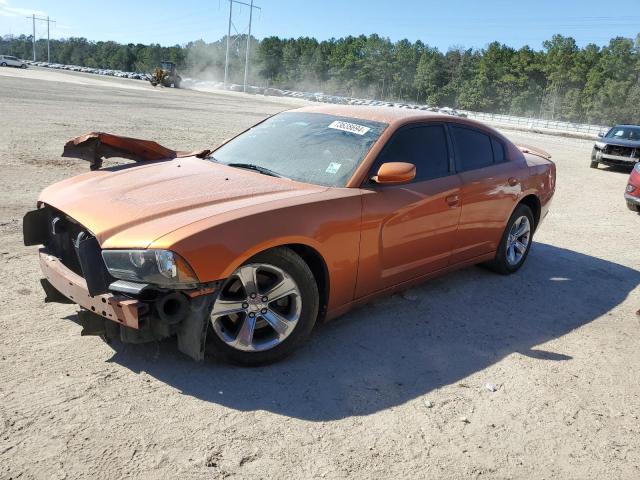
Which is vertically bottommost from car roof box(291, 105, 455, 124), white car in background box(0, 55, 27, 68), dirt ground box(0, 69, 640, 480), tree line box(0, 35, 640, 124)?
dirt ground box(0, 69, 640, 480)

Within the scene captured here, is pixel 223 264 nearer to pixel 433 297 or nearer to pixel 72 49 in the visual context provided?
pixel 433 297

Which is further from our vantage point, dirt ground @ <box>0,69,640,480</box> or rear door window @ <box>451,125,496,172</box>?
rear door window @ <box>451,125,496,172</box>

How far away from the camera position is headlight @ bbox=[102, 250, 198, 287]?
294 centimetres

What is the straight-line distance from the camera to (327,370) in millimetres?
3529

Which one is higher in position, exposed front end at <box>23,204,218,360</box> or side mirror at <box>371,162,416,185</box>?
side mirror at <box>371,162,416,185</box>

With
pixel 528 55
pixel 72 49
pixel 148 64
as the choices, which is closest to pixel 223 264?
pixel 528 55

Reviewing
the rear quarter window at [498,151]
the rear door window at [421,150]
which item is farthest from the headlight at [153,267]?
the rear quarter window at [498,151]

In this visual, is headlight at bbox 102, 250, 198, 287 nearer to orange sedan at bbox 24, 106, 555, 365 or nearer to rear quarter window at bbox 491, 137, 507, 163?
orange sedan at bbox 24, 106, 555, 365

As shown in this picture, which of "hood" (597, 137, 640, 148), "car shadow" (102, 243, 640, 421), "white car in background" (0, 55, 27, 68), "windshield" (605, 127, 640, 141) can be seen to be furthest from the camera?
"white car in background" (0, 55, 27, 68)

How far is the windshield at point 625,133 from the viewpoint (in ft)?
57.1

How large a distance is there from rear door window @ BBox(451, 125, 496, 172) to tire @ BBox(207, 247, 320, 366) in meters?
2.05

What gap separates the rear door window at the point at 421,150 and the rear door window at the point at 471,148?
0.58 ft

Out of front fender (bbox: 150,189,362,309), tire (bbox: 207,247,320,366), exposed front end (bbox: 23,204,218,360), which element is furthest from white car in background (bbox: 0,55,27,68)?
tire (bbox: 207,247,320,366)

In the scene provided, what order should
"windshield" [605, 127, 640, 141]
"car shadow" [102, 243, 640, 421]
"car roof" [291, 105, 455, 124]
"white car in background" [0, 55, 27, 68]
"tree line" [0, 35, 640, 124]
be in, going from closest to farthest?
"car shadow" [102, 243, 640, 421] < "car roof" [291, 105, 455, 124] < "windshield" [605, 127, 640, 141] < "white car in background" [0, 55, 27, 68] < "tree line" [0, 35, 640, 124]
